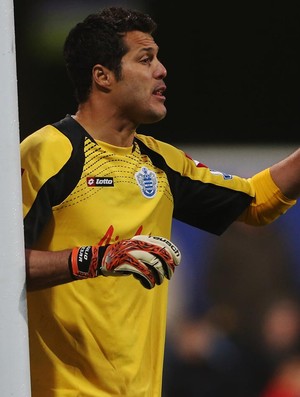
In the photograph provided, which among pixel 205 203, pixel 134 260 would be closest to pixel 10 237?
pixel 134 260

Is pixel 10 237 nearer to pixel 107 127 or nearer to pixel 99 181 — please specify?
pixel 99 181

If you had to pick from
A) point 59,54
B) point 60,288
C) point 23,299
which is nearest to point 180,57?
point 59,54

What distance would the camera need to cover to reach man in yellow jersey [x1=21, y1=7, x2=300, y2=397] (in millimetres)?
2479

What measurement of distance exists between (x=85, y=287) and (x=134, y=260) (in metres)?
0.43

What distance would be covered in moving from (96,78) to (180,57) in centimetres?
86

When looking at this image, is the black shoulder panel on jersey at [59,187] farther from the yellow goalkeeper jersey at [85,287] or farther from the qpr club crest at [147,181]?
the qpr club crest at [147,181]

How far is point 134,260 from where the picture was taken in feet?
7.55

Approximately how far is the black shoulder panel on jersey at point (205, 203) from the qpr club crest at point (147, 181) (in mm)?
116

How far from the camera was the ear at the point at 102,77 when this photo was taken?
2.97m

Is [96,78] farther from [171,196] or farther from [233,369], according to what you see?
[233,369]

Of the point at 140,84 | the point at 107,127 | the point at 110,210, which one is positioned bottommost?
the point at 110,210

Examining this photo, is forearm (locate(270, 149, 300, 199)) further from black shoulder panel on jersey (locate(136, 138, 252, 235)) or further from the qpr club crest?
the qpr club crest

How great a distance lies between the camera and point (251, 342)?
3.75 m

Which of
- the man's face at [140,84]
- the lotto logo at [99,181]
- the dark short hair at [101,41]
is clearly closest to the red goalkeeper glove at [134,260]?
the lotto logo at [99,181]
